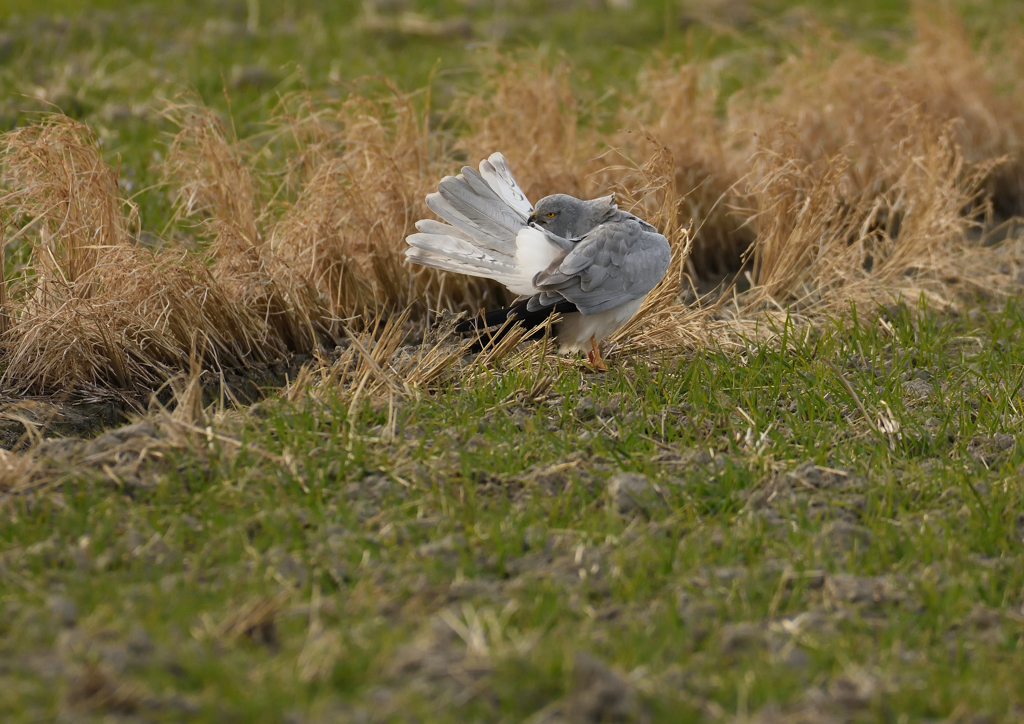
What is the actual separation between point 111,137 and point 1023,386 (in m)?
5.20

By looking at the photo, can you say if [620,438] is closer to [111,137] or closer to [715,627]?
[715,627]

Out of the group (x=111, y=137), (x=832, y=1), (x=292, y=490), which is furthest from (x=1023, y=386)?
(x=832, y=1)

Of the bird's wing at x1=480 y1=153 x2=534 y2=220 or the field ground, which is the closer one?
the field ground

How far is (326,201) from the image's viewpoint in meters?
4.59

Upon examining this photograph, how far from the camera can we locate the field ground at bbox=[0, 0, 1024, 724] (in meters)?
2.24

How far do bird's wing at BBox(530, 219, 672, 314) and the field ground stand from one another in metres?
0.30

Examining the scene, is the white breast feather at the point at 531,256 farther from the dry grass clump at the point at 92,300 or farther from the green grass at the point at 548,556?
the dry grass clump at the point at 92,300

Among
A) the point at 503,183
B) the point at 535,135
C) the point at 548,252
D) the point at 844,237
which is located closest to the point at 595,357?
the point at 548,252

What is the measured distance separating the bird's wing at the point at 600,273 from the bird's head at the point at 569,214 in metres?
0.14

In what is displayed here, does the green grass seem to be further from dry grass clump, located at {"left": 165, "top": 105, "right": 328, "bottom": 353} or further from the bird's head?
dry grass clump, located at {"left": 165, "top": 105, "right": 328, "bottom": 353}

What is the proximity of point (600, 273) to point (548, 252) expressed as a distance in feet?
0.79

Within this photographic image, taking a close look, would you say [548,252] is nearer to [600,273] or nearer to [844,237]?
[600,273]

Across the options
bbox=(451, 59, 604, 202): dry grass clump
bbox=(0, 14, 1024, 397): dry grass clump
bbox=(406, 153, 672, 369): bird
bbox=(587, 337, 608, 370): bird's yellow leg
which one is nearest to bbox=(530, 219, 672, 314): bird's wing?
bbox=(406, 153, 672, 369): bird

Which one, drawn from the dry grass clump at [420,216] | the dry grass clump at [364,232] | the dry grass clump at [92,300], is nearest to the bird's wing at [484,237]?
the dry grass clump at [420,216]
